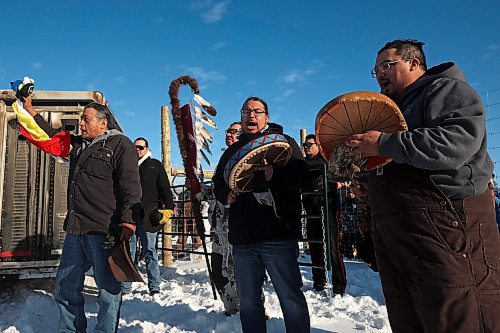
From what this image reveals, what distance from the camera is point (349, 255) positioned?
24.1 ft

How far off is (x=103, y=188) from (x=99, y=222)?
268mm

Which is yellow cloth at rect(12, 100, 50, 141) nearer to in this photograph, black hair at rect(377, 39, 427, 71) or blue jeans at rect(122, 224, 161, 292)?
blue jeans at rect(122, 224, 161, 292)

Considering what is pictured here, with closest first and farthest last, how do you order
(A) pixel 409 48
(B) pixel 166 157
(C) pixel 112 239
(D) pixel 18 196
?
1. (A) pixel 409 48
2. (C) pixel 112 239
3. (D) pixel 18 196
4. (B) pixel 166 157

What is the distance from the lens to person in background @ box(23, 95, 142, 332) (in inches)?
111

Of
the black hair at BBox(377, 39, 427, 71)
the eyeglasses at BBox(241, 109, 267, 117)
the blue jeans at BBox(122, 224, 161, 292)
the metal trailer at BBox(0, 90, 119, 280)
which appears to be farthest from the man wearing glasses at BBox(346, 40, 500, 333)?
the metal trailer at BBox(0, 90, 119, 280)

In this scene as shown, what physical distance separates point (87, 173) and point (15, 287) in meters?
4.15

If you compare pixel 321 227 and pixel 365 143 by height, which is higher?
pixel 365 143

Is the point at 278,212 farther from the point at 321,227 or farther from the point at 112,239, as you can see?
the point at 321,227

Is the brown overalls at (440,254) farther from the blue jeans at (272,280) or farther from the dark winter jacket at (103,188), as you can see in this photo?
the dark winter jacket at (103,188)

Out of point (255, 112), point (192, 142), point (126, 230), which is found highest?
point (192, 142)

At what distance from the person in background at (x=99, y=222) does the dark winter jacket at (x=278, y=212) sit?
2.68 ft

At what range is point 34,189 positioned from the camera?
17.2ft

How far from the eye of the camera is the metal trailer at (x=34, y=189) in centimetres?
511

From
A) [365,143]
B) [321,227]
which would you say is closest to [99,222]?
[365,143]
